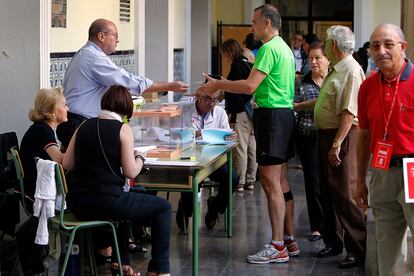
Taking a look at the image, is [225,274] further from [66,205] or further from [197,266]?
[66,205]

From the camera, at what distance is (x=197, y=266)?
6699 mm

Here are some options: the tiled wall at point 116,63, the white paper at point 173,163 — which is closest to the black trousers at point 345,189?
the white paper at point 173,163

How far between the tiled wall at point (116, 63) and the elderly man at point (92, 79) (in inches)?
42.1

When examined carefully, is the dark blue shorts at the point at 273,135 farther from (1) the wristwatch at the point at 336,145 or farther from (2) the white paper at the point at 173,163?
(2) the white paper at the point at 173,163

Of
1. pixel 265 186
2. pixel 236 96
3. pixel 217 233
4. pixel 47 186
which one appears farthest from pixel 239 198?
pixel 47 186

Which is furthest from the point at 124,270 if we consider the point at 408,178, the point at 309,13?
the point at 309,13

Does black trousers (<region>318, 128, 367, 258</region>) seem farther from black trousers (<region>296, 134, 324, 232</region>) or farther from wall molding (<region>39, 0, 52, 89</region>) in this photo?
wall molding (<region>39, 0, 52, 89</region>)

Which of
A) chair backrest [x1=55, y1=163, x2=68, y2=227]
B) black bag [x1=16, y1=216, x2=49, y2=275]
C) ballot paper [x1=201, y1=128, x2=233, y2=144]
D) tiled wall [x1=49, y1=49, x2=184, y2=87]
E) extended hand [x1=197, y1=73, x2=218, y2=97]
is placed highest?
tiled wall [x1=49, y1=49, x2=184, y2=87]

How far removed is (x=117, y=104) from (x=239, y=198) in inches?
174

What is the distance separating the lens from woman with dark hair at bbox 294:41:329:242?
7723 mm

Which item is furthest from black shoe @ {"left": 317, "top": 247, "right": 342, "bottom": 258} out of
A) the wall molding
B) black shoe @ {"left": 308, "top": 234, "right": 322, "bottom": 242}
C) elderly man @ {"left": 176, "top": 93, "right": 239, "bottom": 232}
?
the wall molding

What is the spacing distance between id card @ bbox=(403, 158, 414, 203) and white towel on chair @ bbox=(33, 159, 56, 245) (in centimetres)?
209

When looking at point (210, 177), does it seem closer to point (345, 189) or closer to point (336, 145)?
point (345, 189)

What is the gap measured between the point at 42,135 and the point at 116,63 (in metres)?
4.13
